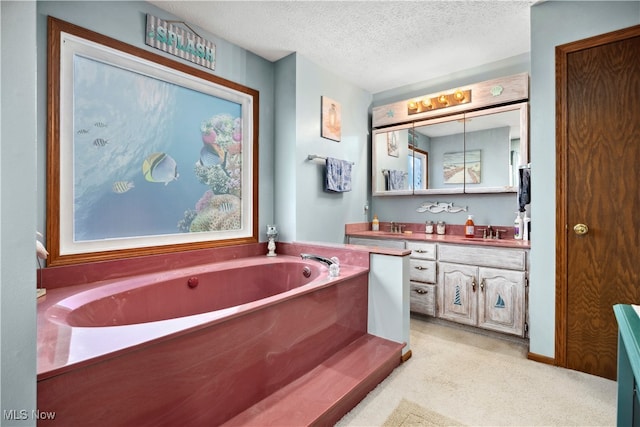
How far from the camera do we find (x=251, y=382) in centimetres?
144

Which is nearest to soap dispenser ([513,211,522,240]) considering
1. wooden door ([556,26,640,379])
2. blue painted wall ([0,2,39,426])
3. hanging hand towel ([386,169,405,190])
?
wooden door ([556,26,640,379])

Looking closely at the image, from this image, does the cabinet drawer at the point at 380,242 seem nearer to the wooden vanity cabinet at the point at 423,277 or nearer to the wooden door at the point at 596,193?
the wooden vanity cabinet at the point at 423,277

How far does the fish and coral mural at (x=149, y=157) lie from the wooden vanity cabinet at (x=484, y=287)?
1980mm

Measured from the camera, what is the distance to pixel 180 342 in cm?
119

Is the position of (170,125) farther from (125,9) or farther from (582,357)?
(582,357)

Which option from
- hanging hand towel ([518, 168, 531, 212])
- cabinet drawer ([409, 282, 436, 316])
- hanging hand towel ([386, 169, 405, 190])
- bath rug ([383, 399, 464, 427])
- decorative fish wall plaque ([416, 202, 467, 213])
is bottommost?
bath rug ([383, 399, 464, 427])

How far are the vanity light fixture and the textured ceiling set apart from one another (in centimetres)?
27

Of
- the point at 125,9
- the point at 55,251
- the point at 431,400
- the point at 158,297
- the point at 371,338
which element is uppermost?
the point at 125,9

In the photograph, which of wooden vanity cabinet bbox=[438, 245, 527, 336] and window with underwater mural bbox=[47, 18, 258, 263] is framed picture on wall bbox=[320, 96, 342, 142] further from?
wooden vanity cabinet bbox=[438, 245, 527, 336]

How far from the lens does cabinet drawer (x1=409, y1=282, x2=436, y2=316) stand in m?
2.88

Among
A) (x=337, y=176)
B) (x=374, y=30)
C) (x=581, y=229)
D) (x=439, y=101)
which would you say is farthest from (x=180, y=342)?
(x=439, y=101)

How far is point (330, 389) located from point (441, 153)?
8.66 feet

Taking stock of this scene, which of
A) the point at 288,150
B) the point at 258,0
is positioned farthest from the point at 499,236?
the point at 258,0

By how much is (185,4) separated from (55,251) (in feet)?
5.99
